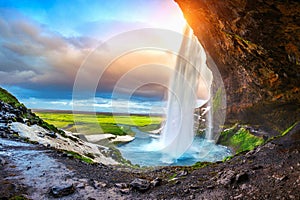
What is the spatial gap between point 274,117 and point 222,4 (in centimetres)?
2374

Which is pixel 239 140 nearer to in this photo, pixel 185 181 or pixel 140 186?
pixel 185 181

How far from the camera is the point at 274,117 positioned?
1199 inches

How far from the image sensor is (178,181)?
998cm

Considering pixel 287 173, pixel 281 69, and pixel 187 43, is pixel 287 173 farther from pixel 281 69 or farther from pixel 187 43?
pixel 187 43

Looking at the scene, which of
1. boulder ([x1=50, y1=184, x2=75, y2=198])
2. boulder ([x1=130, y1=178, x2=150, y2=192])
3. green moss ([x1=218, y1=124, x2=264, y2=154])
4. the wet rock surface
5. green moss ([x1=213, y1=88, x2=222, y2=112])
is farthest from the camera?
green moss ([x1=213, y1=88, x2=222, y2=112])

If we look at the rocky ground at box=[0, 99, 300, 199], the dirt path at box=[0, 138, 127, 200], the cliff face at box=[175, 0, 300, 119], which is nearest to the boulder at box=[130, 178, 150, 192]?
the rocky ground at box=[0, 99, 300, 199]

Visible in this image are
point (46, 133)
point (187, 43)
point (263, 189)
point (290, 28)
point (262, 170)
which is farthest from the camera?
point (187, 43)

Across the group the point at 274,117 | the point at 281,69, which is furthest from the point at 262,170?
the point at 274,117

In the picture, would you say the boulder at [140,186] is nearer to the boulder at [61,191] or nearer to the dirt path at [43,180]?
the dirt path at [43,180]

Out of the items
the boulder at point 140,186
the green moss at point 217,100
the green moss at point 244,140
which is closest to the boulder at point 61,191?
the boulder at point 140,186

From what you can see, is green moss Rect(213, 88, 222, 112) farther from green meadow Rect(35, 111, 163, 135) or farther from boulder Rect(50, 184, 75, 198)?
boulder Rect(50, 184, 75, 198)

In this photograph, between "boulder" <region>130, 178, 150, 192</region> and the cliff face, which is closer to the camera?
"boulder" <region>130, 178, 150, 192</region>

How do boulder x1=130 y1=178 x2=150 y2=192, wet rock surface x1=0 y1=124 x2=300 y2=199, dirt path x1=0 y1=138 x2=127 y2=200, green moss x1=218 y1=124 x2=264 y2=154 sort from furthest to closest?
green moss x1=218 y1=124 x2=264 y2=154 → boulder x1=130 y1=178 x2=150 y2=192 → dirt path x1=0 y1=138 x2=127 y2=200 → wet rock surface x1=0 y1=124 x2=300 y2=199

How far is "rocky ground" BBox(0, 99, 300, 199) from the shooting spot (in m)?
7.64
